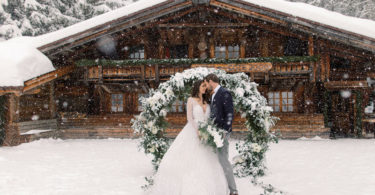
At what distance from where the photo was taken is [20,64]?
1338 centimetres

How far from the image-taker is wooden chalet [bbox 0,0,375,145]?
13.8 metres

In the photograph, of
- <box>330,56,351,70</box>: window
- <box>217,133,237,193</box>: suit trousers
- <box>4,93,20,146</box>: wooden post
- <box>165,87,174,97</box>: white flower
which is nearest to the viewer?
<box>217,133,237,193</box>: suit trousers

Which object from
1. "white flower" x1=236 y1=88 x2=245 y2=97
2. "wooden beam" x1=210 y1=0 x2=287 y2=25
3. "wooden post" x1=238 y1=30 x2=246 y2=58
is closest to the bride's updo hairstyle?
"white flower" x1=236 y1=88 x2=245 y2=97

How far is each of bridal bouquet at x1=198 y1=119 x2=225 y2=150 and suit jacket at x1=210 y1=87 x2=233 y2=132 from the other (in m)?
0.11

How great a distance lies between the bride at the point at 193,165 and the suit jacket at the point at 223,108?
0.35 m

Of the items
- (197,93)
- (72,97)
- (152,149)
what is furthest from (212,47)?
(197,93)

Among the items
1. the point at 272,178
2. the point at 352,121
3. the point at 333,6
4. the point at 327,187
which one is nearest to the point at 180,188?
the point at 272,178

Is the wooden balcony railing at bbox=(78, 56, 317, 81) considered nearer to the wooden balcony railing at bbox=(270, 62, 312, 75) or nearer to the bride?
Answer: the wooden balcony railing at bbox=(270, 62, 312, 75)

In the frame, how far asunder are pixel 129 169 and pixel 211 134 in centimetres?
380

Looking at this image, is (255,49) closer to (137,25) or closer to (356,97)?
(356,97)

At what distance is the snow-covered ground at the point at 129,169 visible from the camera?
20.8 ft

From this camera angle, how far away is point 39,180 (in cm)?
719

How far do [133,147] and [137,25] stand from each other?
6.60 m

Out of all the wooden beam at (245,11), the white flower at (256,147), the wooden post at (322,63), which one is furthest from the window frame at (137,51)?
Answer: the white flower at (256,147)
